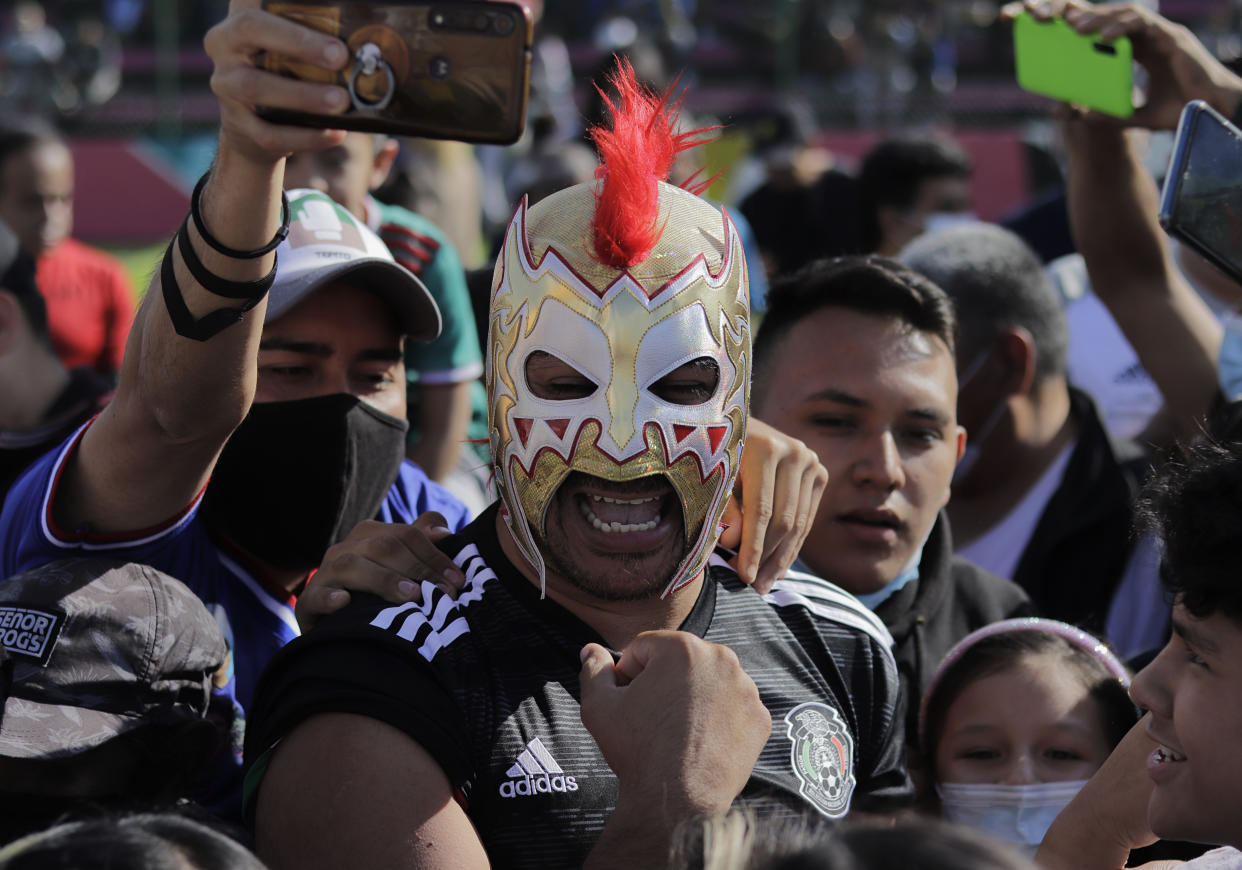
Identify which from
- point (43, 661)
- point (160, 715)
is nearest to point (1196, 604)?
point (160, 715)

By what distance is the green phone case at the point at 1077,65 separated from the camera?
3330 mm

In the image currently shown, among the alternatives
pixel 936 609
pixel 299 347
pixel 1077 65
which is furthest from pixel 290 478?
pixel 1077 65

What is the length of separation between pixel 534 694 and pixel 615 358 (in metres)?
0.60

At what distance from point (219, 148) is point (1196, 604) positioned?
1601 mm

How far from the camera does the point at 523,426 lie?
2.58 meters

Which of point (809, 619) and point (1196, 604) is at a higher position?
point (1196, 604)

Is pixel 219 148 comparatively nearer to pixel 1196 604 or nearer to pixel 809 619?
pixel 809 619

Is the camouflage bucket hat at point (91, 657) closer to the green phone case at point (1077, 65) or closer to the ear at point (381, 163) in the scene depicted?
the green phone case at point (1077, 65)

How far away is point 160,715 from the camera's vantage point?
2.30 meters

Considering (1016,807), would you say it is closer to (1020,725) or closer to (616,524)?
(1020,725)

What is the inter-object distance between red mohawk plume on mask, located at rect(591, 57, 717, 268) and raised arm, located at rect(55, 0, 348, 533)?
0.61 m

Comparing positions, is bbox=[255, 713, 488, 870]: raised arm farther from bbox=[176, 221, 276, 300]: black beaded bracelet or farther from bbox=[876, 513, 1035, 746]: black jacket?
bbox=[876, 513, 1035, 746]: black jacket

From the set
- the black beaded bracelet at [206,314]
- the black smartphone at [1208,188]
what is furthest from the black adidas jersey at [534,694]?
the black smartphone at [1208,188]

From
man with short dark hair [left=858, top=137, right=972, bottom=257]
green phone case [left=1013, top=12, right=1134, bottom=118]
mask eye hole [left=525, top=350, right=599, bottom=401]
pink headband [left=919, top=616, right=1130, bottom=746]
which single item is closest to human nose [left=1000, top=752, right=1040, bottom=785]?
pink headband [left=919, top=616, right=1130, bottom=746]
